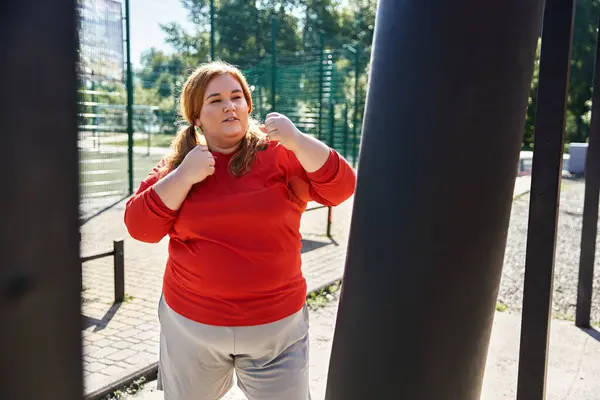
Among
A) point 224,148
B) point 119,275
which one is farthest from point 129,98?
point 224,148

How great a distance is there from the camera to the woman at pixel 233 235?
2186 mm

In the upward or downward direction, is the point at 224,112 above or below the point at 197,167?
above

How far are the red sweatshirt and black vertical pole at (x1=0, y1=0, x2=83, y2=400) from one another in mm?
1646

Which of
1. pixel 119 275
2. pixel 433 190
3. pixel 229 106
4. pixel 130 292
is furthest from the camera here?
pixel 130 292

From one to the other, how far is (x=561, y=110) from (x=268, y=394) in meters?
1.45

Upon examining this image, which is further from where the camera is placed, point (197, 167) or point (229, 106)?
point (229, 106)

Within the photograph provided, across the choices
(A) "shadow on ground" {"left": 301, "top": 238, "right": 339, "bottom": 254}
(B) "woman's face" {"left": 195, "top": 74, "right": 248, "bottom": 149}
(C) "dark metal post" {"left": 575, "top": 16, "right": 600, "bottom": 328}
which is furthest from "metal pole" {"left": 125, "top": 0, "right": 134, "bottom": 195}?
(B) "woman's face" {"left": 195, "top": 74, "right": 248, "bottom": 149}

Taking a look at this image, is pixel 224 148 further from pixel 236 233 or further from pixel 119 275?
pixel 119 275

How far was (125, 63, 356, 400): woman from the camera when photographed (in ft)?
7.17

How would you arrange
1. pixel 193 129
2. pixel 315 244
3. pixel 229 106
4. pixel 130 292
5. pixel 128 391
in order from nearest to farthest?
pixel 229 106 < pixel 193 129 < pixel 128 391 < pixel 130 292 < pixel 315 244

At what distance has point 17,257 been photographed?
0.50 meters

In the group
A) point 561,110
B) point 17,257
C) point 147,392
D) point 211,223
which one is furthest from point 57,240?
point 147,392

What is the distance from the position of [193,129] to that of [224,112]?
0.66ft

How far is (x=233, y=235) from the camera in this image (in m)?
2.20
